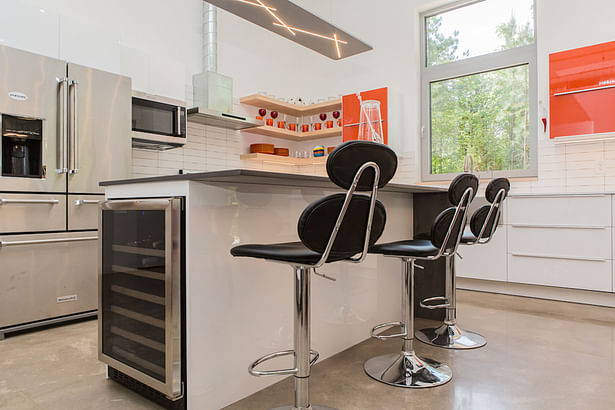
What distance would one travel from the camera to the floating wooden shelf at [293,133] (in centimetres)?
509

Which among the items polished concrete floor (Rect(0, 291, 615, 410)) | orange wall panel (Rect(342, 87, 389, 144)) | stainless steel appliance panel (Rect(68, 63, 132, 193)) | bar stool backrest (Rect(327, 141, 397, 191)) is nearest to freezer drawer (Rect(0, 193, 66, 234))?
stainless steel appliance panel (Rect(68, 63, 132, 193))

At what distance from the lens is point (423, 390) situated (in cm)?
181

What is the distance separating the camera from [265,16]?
8.36 ft

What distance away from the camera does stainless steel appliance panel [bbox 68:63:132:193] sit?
2875 millimetres

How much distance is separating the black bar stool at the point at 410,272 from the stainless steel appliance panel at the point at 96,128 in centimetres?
213

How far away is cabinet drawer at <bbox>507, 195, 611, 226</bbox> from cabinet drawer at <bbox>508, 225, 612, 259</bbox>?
58 mm

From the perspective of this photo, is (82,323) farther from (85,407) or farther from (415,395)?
(415,395)

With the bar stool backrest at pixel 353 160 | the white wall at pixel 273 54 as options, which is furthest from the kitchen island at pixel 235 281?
the white wall at pixel 273 54

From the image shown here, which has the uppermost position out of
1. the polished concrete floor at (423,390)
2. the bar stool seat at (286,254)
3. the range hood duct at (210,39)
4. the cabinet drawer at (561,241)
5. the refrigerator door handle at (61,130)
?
the range hood duct at (210,39)

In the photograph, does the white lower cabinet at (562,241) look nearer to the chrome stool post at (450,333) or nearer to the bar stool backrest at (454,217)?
the chrome stool post at (450,333)

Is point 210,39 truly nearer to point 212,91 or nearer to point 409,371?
point 212,91

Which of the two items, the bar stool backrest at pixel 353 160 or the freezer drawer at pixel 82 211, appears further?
the freezer drawer at pixel 82 211

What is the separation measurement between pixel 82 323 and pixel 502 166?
159 inches

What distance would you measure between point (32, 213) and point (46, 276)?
42 cm
